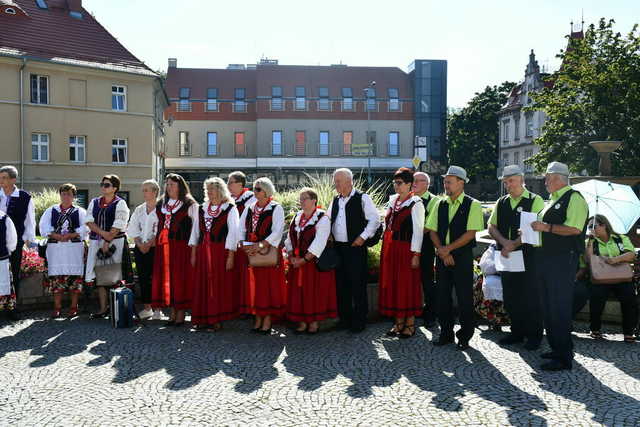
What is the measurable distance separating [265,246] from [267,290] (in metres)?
0.59

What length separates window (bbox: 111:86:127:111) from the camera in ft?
107

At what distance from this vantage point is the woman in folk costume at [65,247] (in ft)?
27.7

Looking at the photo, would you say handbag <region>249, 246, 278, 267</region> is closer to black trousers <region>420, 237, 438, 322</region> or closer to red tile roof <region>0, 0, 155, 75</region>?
black trousers <region>420, 237, 438, 322</region>

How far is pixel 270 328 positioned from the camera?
7703mm

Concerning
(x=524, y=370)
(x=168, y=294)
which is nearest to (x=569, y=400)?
(x=524, y=370)

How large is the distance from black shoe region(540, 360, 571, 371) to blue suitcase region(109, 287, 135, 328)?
17.2 feet

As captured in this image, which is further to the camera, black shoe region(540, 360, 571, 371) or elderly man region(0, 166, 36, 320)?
elderly man region(0, 166, 36, 320)

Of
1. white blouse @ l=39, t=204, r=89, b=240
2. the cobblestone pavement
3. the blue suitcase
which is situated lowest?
the cobblestone pavement

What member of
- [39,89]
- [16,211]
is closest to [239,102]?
[39,89]

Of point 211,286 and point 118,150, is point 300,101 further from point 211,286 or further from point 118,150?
point 211,286

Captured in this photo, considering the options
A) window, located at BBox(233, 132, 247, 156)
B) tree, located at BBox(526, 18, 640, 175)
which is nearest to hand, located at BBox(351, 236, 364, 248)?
tree, located at BBox(526, 18, 640, 175)

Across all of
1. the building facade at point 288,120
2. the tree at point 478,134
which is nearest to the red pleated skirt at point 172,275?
the building facade at point 288,120

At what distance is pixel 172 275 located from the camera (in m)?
8.01

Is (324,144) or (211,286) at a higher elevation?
(324,144)
